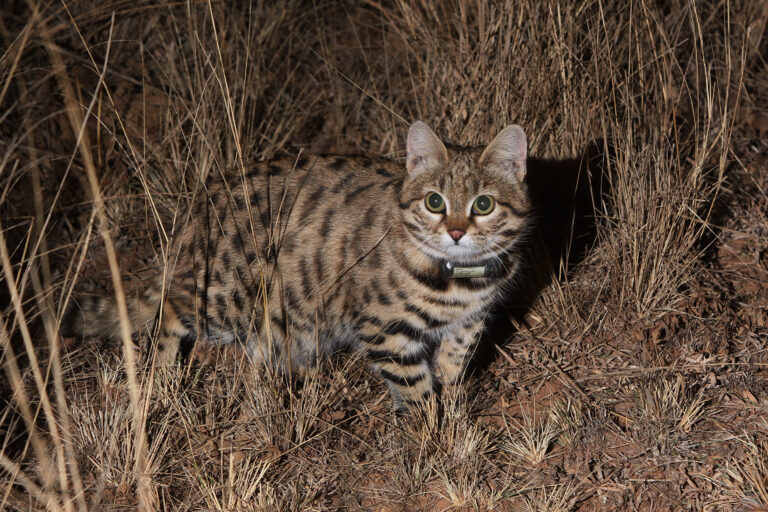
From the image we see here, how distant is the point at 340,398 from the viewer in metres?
3.88

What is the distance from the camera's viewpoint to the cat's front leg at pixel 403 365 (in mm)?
3721

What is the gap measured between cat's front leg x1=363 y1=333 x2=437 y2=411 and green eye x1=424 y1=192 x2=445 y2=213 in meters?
0.61

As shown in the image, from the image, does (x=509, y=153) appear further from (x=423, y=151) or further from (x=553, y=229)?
(x=553, y=229)

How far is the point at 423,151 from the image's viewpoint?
3564 mm

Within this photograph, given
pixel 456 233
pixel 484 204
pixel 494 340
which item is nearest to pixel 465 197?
pixel 484 204

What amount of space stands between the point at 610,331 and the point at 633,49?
155cm

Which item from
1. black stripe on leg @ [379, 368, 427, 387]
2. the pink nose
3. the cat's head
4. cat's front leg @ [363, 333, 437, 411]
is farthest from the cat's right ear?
black stripe on leg @ [379, 368, 427, 387]

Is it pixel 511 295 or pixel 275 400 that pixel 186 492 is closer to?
pixel 275 400

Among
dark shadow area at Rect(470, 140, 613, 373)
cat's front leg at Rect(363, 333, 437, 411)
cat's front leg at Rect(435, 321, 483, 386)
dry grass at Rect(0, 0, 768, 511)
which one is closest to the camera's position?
dry grass at Rect(0, 0, 768, 511)

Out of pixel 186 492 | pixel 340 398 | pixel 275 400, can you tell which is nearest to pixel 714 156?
pixel 340 398

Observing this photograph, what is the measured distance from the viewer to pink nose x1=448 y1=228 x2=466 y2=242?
11.1ft

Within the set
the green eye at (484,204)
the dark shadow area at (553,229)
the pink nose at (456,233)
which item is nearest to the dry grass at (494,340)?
the dark shadow area at (553,229)

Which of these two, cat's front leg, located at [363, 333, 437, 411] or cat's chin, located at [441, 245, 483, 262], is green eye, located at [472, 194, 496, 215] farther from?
cat's front leg, located at [363, 333, 437, 411]

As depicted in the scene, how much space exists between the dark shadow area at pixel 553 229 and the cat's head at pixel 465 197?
0.61 meters
